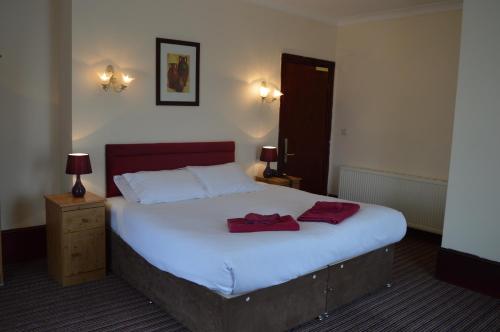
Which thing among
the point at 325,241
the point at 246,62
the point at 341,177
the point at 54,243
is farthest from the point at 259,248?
the point at 341,177

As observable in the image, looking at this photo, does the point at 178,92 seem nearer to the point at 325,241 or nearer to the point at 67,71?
the point at 67,71

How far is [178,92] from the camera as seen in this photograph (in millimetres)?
4492

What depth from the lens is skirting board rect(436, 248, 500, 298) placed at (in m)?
3.61

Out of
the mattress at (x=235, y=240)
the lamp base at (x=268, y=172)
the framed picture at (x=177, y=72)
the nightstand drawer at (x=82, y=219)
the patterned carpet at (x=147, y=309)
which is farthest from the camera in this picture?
the lamp base at (x=268, y=172)

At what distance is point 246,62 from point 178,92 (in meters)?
1.00

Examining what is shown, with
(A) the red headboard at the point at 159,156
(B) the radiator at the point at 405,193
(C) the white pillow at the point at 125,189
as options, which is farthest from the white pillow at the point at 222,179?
(B) the radiator at the point at 405,193

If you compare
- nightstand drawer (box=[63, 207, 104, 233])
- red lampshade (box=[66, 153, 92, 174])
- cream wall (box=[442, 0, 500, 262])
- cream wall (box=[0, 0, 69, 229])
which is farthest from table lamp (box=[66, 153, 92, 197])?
cream wall (box=[442, 0, 500, 262])

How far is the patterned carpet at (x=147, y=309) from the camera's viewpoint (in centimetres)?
302

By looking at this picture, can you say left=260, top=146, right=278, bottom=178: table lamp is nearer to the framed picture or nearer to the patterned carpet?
the framed picture

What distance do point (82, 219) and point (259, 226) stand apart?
156 cm

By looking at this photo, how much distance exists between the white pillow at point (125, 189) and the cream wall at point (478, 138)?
2.80m

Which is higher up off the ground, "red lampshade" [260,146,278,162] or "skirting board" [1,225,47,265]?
"red lampshade" [260,146,278,162]

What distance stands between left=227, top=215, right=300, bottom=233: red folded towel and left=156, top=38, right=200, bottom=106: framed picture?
1.90 metres

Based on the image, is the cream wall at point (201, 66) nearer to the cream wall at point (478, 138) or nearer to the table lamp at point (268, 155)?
the table lamp at point (268, 155)
